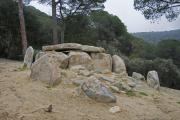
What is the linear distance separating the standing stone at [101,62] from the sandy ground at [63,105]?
2667 millimetres

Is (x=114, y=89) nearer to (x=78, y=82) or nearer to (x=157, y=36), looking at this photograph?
(x=78, y=82)

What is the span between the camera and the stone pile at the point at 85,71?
387 inches

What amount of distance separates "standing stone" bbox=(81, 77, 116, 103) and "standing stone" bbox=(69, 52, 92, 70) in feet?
11.3

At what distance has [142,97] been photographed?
11461 millimetres

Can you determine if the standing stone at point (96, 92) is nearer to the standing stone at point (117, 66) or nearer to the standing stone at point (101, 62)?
the standing stone at point (101, 62)

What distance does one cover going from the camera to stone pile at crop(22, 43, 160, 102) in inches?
387

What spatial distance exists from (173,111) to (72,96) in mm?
2724

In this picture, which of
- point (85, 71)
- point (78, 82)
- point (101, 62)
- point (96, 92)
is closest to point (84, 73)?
point (85, 71)

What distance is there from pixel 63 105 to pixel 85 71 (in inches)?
142

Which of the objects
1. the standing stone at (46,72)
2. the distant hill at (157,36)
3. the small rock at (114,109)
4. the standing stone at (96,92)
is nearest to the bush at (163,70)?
the standing stone at (46,72)

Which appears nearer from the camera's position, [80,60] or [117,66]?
[80,60]

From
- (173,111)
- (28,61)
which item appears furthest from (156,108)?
(28,61)

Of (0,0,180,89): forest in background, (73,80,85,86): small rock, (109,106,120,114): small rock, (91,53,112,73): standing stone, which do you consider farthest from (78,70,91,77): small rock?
(0,0,180,89): forest in background

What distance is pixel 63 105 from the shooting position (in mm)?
9008
